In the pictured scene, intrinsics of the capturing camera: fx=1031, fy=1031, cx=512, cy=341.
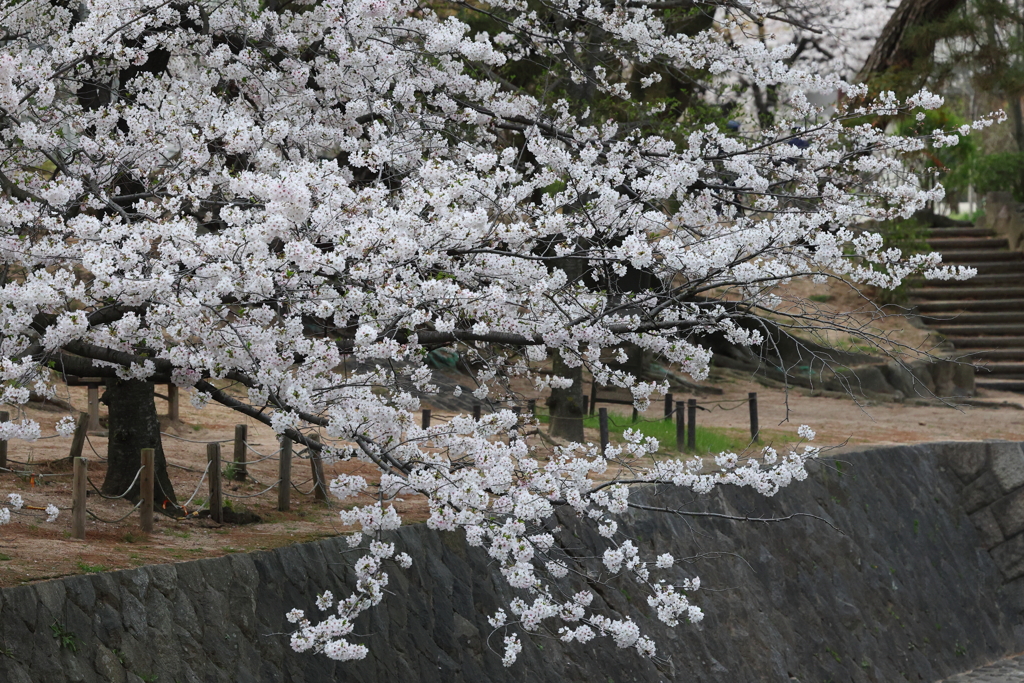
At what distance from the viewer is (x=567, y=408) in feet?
39.2

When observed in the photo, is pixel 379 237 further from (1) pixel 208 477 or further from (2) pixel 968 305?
(2) pixel 968 305

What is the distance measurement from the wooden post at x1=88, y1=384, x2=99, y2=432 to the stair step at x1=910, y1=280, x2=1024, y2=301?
17985 millimetres

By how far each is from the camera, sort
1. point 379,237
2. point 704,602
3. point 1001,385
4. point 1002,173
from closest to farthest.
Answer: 1. point 379,237
2. point 704,602
3. point 1001,385
4. point 1002,173

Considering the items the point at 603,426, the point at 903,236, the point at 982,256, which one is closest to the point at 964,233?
the point at 982,256

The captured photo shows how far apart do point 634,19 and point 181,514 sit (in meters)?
6.12

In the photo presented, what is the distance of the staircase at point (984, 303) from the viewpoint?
20.7m

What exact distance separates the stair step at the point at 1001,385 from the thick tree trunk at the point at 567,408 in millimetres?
11224

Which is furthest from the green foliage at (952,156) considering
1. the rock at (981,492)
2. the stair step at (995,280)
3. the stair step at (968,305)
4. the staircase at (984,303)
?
the rock at (981,492)

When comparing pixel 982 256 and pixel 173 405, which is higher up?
pixel 982 256

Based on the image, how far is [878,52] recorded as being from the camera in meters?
22.3

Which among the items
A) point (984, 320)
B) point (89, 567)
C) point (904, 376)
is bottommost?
point (89, 567)

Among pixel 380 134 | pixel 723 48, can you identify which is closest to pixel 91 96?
pixel 380 134

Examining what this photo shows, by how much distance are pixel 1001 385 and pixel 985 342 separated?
168 cm

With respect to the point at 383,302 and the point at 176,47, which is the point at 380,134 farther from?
the point at 383,302
